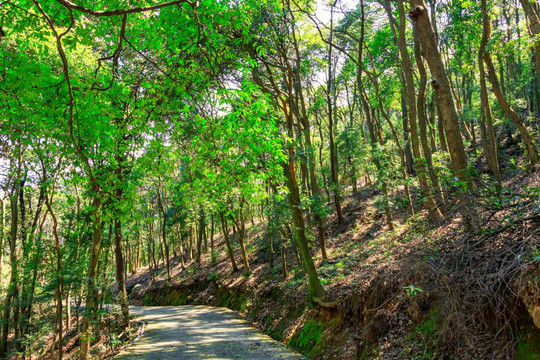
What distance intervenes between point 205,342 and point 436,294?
7.78 m

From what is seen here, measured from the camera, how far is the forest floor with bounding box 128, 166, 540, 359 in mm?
3900

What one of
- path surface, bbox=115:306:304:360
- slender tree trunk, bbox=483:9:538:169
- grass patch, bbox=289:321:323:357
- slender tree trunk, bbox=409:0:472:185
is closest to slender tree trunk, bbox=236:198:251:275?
path surface, bbox=115:306:304:360

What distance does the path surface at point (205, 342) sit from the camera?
882cm

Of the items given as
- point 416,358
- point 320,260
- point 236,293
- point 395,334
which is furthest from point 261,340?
point 236,293

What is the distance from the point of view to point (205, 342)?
1036cm

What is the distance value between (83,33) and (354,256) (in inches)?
400

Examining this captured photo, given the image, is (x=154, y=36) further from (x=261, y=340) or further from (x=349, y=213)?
(x=349, y=213)

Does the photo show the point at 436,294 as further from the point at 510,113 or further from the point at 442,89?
the point at 510,113

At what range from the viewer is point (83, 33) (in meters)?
5.04

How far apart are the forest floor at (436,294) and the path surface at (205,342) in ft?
2.59

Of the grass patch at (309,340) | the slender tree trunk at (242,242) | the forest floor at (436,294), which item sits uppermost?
the slender tree trunk at (242,242)

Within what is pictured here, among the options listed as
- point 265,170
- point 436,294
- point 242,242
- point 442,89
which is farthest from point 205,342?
point 442,89

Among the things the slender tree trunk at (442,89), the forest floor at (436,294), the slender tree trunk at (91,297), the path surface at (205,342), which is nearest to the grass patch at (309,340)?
the forest floor at (436,294)

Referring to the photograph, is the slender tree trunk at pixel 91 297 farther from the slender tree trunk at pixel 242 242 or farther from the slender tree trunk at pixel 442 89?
the slender tree trunk at pixel 442 89
